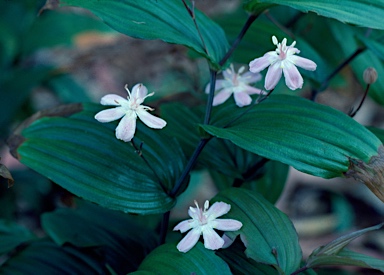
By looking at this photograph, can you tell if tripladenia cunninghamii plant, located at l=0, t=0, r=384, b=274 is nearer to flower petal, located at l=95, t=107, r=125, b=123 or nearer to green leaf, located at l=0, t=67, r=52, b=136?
flower petal, located at l=95, t=107, r=125, b=123

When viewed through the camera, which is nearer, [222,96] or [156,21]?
[156,21]

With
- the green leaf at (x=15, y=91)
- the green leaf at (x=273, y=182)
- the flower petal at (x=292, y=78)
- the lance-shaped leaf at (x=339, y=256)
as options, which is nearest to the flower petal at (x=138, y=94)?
the flower petal at (x=292, y=78)

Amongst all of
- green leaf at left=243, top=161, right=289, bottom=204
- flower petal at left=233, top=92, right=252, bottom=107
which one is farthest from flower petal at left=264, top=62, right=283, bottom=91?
green leaf at left=243, top=161, right=289, bottom=204

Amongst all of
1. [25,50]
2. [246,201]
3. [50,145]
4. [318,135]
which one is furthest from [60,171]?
[25,50]

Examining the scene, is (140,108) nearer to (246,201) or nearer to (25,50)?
(246,201)

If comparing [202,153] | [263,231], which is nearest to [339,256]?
[263,231]

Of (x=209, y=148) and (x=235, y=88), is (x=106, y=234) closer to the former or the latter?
(x=209, y=148)

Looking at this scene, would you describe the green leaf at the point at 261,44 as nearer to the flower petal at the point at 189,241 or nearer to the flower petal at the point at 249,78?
the flower petal at the point at 249,78
